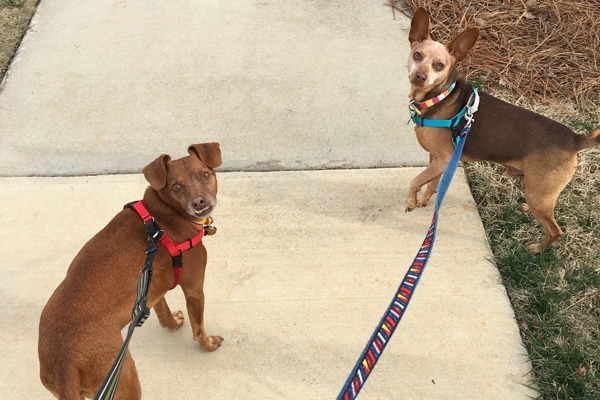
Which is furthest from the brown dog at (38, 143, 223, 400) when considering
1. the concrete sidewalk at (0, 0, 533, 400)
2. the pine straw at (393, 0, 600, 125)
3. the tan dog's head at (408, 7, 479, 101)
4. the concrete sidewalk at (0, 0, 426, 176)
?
the pine straw at (393, 0, 600, 125)

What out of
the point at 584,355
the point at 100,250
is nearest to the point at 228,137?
the point at 100,250

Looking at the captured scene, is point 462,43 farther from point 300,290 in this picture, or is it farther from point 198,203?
point 198,203

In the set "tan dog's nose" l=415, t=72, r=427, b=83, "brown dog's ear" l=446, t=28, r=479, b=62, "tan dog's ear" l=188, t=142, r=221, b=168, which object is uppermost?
"brown dog's ear" l=446, t=28, r=479, b=62

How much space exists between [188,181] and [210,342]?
44.2 inches

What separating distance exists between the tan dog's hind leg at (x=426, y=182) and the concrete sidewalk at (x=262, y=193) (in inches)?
4.9

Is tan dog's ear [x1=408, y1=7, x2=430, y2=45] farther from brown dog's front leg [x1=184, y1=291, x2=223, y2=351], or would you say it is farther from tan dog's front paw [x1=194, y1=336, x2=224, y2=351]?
tan dog's front paw [x1=194, y1=336, x2=224, y2=351]

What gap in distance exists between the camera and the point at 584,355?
3445 millimetres

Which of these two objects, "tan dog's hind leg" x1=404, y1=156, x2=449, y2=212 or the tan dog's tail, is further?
"tan dog's hind leg" x1=404, y1=156, x2=449, y2=212

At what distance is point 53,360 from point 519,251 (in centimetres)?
341

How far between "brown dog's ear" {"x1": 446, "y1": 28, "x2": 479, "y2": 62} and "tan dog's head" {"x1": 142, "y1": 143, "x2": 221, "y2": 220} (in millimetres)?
2028

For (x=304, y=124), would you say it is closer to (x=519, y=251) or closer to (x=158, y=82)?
(x=158, y=82)

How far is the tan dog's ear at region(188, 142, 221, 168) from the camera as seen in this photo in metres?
3.24

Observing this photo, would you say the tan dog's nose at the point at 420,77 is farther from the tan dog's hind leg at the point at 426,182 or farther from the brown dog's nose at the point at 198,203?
the brown dog's nose at the point at 198,203

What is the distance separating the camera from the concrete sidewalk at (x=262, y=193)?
3387 millimetres
